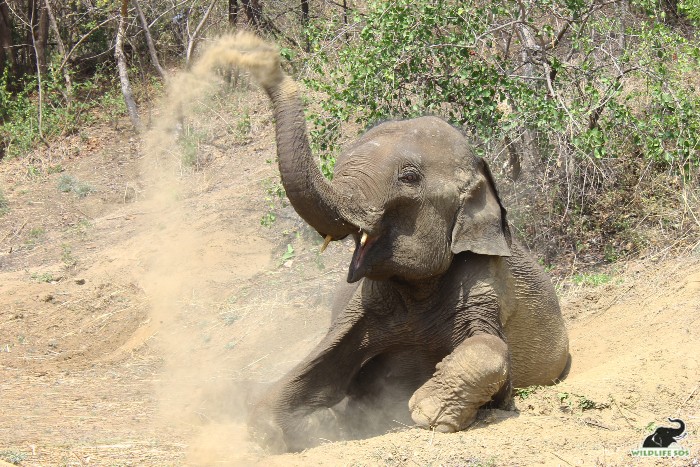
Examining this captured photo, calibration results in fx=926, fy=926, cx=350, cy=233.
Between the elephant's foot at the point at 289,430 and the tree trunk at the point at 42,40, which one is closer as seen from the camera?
the elephant's foot at the point at 289,430

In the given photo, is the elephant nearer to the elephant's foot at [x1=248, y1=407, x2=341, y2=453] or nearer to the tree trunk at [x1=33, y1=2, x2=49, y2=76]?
the elephant's foot at [x1=248, y1=407, x2=341, y2=453]

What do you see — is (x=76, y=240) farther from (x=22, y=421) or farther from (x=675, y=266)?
(x=675, y=266)

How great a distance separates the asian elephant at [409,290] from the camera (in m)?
5.18

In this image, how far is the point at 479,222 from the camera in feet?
19.7

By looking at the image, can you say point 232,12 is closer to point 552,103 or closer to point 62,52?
point 62,52

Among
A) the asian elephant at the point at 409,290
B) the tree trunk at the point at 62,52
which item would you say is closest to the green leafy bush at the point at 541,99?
the asian elephant at the point at 409,290

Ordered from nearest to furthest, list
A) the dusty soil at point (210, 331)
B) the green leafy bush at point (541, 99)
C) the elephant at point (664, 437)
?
the elephant at point (664, 437) → the dusty soil at point (210, 331) → the green leafy bush at point (541, 99)

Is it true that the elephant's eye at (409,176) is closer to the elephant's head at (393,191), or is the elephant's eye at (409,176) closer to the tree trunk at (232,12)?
the elephant's head at (393,191)

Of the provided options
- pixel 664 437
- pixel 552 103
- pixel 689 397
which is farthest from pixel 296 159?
pixel 552 103

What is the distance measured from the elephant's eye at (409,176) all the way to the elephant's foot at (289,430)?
1.84 meters

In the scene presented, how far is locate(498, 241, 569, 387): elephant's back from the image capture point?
655cm

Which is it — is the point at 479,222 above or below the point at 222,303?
above

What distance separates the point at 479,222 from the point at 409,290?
65 cm

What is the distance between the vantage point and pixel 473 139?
9953 millimetres
